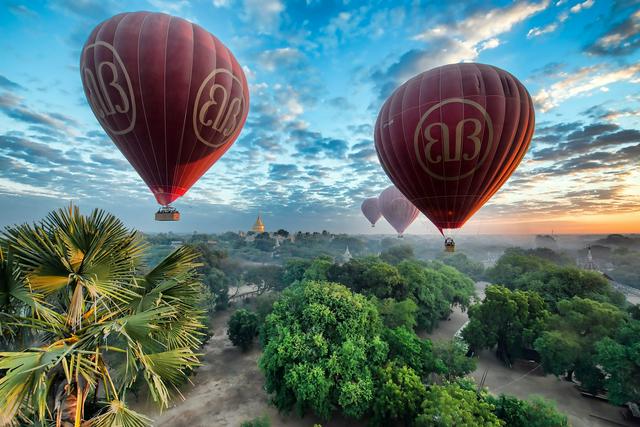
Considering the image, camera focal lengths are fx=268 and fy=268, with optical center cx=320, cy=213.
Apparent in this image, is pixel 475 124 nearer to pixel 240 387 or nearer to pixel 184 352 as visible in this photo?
pixel 184 352

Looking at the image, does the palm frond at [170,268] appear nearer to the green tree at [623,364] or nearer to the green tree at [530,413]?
the green tree at [530,413]

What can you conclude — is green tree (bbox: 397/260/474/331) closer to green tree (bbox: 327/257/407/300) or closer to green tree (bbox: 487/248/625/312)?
green tree (bbox: 327/257/407/300)

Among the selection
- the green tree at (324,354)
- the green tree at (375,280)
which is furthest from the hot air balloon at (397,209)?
the green tree at (324,354)

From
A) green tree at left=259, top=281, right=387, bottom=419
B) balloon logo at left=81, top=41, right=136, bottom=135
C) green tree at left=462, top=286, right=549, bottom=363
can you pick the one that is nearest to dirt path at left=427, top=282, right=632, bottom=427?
green tree at left=462, top=286, right=549, bottom=363

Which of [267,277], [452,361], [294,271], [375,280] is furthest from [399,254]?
[452,361]

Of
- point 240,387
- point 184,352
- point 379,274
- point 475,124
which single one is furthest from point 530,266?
point 184,352

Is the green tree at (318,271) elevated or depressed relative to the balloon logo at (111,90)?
depressed
